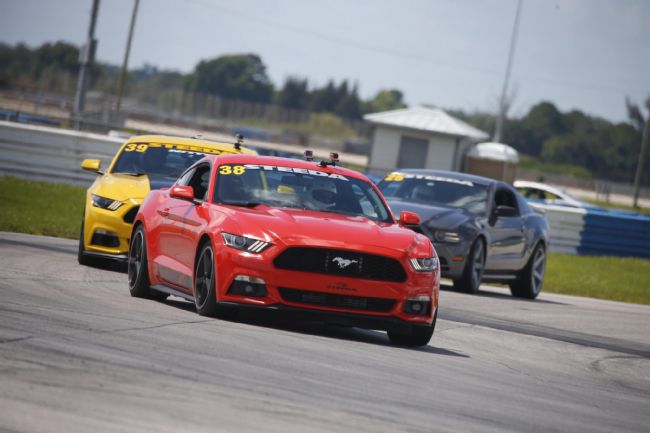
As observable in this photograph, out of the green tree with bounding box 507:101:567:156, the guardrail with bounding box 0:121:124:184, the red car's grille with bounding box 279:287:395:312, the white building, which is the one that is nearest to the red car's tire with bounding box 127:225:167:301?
the red car's grille with bounding box 279:287:395:312

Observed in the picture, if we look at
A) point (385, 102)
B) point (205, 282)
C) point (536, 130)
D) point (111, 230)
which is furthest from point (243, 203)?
point (385, 102)

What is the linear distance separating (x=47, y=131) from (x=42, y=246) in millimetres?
12316

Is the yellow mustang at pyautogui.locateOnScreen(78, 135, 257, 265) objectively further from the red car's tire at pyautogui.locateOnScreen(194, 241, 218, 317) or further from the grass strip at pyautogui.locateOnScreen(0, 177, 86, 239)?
the grass strip at pyautogui.locateOnScreen(0, 177, 86, 239)

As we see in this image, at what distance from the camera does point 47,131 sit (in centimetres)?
2842

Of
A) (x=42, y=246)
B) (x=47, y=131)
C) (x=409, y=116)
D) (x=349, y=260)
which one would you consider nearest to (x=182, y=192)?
(x=349, y=260)

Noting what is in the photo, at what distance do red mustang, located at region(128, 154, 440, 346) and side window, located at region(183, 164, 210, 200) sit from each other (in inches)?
1.6

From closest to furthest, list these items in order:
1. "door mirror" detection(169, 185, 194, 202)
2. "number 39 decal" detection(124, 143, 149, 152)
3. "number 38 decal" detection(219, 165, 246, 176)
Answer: "door mirror" detection(169, 185, 194, 202)
"number 38 decal" detection(219, 165, 246, 176)
"number 39 decal" detection(124, 143, 149, 152)

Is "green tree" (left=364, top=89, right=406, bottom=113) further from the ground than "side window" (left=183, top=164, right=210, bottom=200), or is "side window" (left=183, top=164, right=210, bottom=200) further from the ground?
"green tree" (left=364, top=89, right=406, bottom=113)

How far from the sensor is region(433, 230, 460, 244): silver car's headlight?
17.1 metres

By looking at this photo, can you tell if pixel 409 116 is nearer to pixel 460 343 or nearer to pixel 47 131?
pixel 47 131

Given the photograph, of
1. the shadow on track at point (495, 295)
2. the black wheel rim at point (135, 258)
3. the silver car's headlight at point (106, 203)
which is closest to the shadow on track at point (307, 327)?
the black wheel rim at point (135, 258)

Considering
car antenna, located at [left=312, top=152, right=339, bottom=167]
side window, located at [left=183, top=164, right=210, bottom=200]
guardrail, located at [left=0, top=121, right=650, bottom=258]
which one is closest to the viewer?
side window, located at [left=183, top=164, right=210, bottom=200]

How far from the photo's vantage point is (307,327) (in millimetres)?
10484

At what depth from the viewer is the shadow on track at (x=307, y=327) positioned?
970 cm
